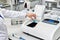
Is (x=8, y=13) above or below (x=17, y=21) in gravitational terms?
above

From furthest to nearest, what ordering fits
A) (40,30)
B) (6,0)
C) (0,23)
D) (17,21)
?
(6,0), (17,21), (40,30), (0,23)

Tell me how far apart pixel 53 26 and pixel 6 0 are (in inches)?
67.2

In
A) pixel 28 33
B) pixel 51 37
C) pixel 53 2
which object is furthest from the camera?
pixel 53 2

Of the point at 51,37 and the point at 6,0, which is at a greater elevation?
the point at 6,0

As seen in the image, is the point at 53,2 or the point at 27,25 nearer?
the point at 27,25

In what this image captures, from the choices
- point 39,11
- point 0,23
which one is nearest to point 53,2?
point 39,11

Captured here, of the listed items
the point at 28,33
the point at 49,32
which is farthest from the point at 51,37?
the point at 28,33

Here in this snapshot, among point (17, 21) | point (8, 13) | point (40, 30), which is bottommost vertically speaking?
point (17, 21)

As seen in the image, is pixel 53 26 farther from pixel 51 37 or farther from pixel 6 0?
pixel 6 0

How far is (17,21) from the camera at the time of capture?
2039mm

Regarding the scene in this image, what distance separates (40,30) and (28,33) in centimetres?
21

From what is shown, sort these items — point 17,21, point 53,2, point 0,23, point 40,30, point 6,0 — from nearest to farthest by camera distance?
point 0,23, point 40,30, point 17,21, point 53,2, point 6,0

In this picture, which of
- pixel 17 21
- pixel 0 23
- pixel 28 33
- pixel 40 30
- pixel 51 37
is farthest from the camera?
pixel 17 21

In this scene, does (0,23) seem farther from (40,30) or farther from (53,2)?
(53,2)
